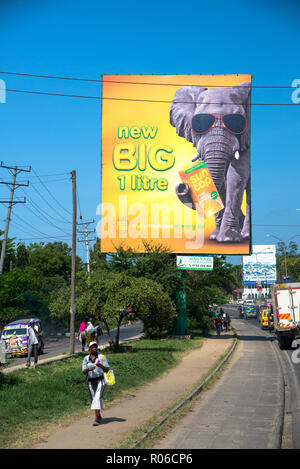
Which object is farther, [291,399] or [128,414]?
[291,399]

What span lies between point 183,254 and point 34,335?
1844 cm

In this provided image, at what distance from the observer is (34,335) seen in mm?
22438

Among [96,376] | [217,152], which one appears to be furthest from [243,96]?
[96,376]

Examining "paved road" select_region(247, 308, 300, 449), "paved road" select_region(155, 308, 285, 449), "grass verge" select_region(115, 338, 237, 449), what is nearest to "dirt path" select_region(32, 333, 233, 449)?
"grass verge" select_region(115, 338, 237, 449)

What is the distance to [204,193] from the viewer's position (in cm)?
3650

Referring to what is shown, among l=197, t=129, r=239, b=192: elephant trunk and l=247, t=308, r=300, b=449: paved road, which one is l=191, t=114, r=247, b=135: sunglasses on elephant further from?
l=247, t=308, r=300, b=449: paved road

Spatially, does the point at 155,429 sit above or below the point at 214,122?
below

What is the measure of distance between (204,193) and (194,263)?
5058 mm

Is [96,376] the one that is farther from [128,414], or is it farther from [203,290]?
[203,290]

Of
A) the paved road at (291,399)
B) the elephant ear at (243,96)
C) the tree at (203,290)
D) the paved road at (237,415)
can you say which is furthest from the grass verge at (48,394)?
the tree at (203,290)

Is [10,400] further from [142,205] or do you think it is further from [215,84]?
[215,84]

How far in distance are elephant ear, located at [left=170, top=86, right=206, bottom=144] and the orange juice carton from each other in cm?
237

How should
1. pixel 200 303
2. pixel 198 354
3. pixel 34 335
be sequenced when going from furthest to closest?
1. pixel 200 303
2. pixel 198 354
3. pixel 34 335
